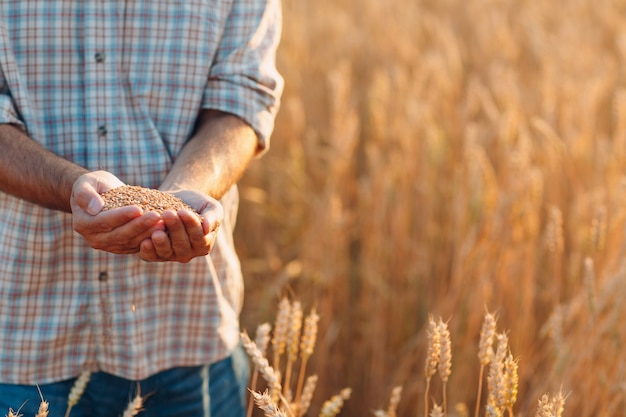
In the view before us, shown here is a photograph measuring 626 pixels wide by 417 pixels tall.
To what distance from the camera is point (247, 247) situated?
3.16 m

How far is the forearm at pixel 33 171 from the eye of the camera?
1343 millimetres

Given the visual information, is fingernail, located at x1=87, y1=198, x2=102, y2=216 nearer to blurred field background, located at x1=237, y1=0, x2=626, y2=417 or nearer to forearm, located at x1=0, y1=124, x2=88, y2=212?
forearm, located at x1=0, y1=124, x2=88, y2=212

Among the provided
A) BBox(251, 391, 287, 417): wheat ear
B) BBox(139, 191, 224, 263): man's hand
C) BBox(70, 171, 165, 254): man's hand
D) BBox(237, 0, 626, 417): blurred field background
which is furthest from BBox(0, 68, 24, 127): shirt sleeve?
BBox(237, 0, 626, 417): blurred field background

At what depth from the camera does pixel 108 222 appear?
1.19 m

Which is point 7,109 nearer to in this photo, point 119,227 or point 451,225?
point 119,227

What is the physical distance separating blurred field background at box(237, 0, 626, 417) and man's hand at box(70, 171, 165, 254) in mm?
900

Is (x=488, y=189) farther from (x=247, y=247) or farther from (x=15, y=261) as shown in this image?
(x=15, y=261)

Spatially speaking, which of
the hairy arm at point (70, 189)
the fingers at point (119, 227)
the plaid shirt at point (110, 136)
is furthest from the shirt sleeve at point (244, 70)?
the fingers at point (119, 227)

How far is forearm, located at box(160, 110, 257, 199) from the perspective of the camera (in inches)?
55.8

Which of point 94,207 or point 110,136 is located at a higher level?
point 110,136

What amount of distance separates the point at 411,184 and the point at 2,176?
1639mm

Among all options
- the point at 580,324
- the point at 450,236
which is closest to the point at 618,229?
the point at 580,324

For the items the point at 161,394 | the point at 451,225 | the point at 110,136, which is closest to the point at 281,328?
the point at 161,394

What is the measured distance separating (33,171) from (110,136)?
17 cm
